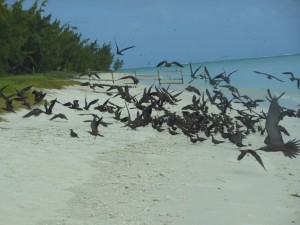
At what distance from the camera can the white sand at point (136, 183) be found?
15.0ft

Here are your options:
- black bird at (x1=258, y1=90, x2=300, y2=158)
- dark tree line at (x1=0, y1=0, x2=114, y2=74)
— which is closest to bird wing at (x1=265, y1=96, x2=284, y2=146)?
black bird at (x1=258, y1=90, x2=300, y2=158)

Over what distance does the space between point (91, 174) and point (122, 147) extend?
2.47 meters

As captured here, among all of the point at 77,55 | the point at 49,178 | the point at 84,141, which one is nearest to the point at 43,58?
the point at 77,55

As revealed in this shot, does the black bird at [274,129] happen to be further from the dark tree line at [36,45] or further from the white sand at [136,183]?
the dark tree line at [36,45]

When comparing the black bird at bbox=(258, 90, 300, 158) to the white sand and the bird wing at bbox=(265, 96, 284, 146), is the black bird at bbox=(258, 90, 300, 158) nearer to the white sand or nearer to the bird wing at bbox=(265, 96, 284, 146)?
the bird wing at bbox=(265, 96, 284, 146)

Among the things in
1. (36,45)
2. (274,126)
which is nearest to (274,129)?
(274,126)

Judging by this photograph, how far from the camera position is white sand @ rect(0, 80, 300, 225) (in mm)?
4582

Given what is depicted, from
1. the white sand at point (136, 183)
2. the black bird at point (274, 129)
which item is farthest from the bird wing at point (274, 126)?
the white sand at point (136, 183)

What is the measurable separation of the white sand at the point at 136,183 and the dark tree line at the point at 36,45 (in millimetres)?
28728

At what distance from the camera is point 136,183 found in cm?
599

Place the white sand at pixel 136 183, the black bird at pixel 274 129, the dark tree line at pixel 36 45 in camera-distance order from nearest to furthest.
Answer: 1. the black bird at pixel 274 129
2. the white sand at pixel 136 183
3. the dark tree line at pixel 36 45

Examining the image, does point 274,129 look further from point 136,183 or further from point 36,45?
point 36,45

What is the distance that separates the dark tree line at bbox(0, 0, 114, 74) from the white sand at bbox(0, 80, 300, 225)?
1131 inches

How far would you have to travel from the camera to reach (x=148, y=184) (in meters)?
5.94
